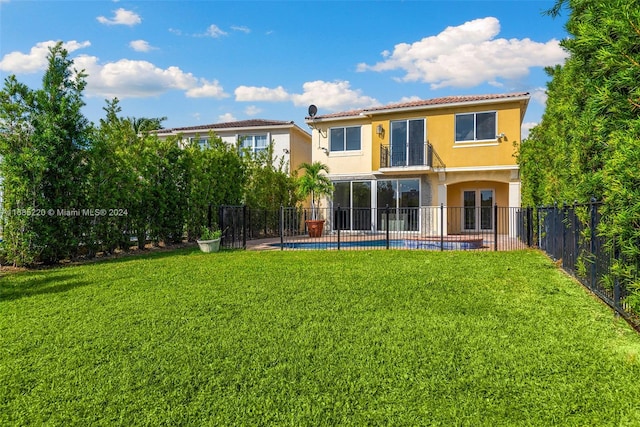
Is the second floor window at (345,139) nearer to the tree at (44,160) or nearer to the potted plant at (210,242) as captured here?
the potted plant at (210,242)

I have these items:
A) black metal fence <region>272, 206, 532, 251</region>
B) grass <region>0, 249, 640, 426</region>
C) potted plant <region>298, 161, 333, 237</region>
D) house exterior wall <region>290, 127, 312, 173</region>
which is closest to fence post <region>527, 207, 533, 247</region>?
black metal fence <region>272, 206, 532, 251</region>

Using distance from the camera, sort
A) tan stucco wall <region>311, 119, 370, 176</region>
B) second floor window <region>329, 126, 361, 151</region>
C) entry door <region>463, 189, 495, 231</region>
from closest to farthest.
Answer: entry door <region>463, 189, 495, 231</region>
tan stucco wall <region>311, 119, 370, 176</region>
second floor window <region>329, 126, 361, 151</region>

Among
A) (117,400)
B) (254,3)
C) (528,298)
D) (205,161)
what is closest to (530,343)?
(528,298)

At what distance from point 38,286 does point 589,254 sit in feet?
33.3

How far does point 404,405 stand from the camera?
3113 mm

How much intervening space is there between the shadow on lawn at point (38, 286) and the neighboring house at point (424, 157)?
38.6ft

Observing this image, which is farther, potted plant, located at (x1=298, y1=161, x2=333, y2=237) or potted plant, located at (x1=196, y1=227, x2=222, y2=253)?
potted plant, located at (x1=298, y1=161, x2=333, y2=237)

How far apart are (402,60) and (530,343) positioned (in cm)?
1448

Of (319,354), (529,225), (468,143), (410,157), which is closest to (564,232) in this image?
(529,225)

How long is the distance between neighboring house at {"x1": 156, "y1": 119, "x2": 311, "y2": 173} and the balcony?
828 centimetres

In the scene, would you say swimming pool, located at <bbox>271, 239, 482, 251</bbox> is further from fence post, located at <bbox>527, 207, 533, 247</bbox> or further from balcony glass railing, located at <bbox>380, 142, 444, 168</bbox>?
balcony glass railing, located at <bbox>380, 142, 444, 168</bbox>

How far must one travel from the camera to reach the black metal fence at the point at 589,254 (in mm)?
4820

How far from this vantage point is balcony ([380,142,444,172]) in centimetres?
1928

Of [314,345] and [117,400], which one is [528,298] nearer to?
[314,345]
